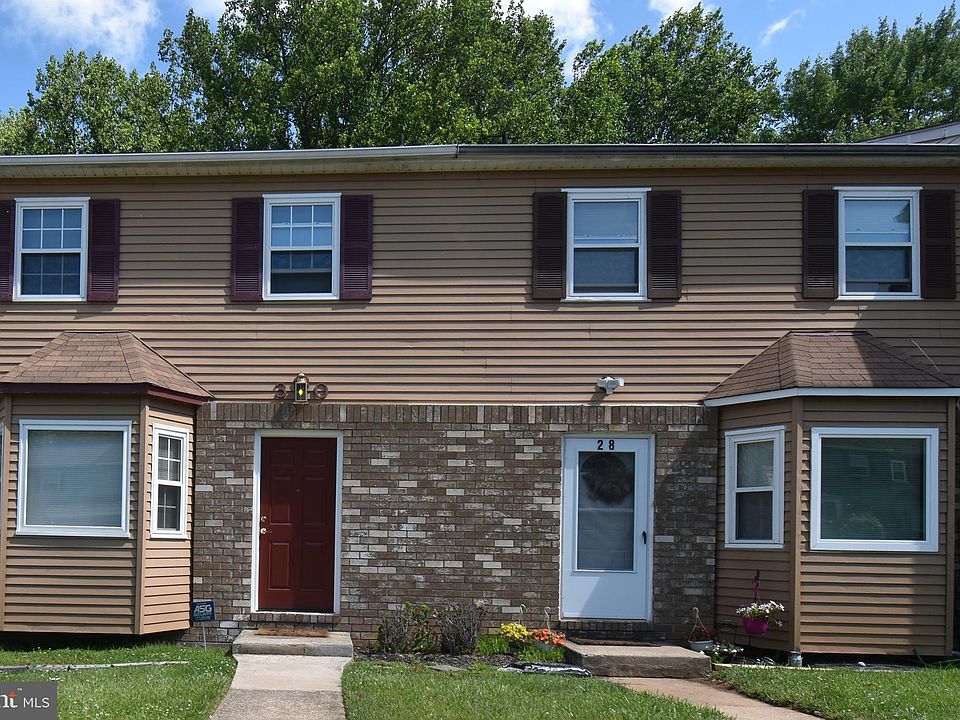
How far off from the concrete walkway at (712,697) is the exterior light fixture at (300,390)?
4.31 m

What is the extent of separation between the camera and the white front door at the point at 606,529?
1174 cm

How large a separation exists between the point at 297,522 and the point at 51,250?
162 inches

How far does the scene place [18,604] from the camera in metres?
11.1

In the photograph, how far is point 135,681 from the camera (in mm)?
8930

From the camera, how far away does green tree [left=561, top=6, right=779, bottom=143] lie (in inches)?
1070

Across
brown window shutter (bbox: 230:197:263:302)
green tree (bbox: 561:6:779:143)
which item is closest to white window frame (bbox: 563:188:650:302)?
brown window shutter (bbox: 230:197:263:302)

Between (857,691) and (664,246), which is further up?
(664,246)

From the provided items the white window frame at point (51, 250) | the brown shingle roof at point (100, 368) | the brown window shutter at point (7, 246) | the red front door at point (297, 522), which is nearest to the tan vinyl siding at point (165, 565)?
the brown shingle roof at point (100, 368)

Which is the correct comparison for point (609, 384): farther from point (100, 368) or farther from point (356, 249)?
point (100, 368)

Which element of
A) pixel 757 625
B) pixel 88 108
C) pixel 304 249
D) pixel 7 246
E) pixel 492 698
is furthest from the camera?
pixel 88 108

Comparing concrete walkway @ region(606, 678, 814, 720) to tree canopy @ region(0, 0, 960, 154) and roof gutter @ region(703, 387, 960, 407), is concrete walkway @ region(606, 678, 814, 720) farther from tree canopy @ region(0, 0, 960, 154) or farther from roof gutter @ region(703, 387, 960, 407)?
tree canopy @ region(0, 0, 960, 154)

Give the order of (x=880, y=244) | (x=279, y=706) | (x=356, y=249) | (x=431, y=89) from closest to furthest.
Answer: (x=279, y=706)
(x=880, y=244)
(x=356, y=249)
(x=431, y=89)

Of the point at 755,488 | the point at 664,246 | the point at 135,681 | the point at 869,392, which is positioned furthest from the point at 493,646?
the point at 664,246

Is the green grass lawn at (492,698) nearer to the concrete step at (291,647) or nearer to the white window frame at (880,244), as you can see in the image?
the concrete step at (291,647)
